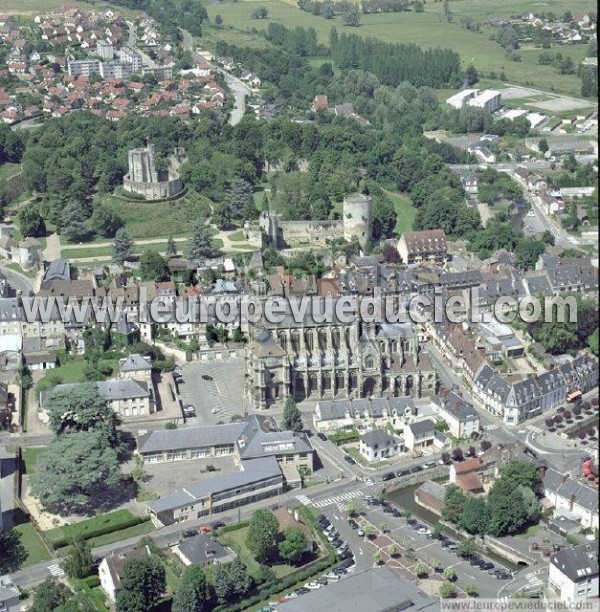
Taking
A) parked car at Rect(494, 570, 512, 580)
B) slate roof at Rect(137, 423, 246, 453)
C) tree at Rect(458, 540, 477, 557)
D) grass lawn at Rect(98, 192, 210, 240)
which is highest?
grass lawn at Rect(98, 192, 210, 240)

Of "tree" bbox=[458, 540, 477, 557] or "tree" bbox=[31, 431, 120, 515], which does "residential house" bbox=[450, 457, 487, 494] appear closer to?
"tree" bbox=[458, 540, 477, 557]

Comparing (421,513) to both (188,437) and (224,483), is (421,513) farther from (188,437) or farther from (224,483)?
(188,437)

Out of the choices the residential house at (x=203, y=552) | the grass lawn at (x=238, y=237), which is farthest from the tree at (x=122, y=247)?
the residential house at (x=203, y=552)

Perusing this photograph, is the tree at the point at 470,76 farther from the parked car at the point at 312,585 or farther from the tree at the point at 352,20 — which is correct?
the parked car at the point at 312,585

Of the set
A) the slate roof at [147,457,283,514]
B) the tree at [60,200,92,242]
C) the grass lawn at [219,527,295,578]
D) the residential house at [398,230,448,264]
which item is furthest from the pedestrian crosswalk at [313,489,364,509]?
the tree at [60,200,92,242]

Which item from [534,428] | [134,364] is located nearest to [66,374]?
[134,364]
